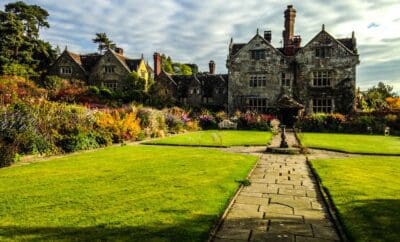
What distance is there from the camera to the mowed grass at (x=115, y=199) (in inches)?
188

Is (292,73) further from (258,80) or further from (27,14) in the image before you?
(27,14)

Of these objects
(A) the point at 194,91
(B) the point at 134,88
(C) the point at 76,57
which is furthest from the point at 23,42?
(A) the point at 194,91

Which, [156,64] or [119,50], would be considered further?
[119,50]

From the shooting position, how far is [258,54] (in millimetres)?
36625

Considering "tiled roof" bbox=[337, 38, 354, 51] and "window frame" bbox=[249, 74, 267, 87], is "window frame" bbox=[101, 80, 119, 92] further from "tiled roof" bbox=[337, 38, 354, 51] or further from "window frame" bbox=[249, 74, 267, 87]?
"tiled roof" bbox=[337, 38, 354, 51]

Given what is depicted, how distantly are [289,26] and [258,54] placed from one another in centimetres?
450

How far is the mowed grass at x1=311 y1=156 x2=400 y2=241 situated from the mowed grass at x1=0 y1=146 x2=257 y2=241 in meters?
2.16

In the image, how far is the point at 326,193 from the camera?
736 centimetres

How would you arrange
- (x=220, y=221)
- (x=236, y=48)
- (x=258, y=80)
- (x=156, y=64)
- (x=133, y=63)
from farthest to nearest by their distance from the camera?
(x=156, y=64) < (x=133, y=63) < (x=236, y=48) < (x=258, y=80) < (x=220, y=221)

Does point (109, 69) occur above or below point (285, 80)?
above

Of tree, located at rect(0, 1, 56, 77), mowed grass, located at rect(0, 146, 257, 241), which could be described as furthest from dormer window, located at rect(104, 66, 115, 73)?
mowed grass, located at rect(0, 146, 257, 241)

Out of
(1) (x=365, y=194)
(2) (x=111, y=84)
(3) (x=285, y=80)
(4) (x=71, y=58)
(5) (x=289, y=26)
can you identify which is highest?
(5) (x=289, y=26)

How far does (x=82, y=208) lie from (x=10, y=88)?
22.9 m

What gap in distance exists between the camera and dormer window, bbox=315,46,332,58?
34.3 meters
